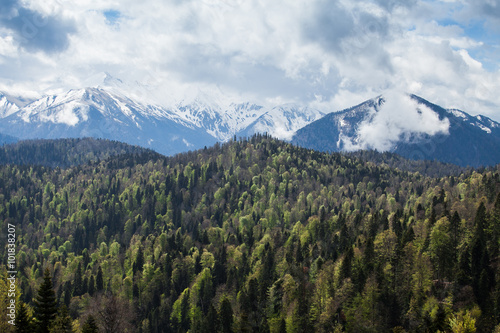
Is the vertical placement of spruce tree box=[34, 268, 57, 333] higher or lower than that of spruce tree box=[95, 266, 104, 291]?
higher

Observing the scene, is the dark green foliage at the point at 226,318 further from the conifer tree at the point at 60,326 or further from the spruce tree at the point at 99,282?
the spruce tree at the point at 99,282

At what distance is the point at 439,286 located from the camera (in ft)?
297

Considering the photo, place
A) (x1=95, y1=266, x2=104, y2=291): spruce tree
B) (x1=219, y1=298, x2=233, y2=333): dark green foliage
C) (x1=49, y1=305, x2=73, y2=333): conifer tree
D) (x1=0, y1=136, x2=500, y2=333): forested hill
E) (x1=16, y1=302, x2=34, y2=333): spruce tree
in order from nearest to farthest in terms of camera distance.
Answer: (x1=16, y1=302, x2=34, y2=333): spruce tree, (x1=49, y1=305, x2=73, y2=333): conifer tree, (x1=0, y1=136, x2=500, y2=333): forested hill, (x1=219, y1=298, x2=233, y2=333): dark green foliage, (x1=95, y1=266, x2=104, y2=291): spruce tree

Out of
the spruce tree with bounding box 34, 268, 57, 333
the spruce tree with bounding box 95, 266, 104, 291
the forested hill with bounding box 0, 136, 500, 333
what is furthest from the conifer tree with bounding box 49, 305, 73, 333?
the spruce tree with bounding box 95, 266, 104, 291

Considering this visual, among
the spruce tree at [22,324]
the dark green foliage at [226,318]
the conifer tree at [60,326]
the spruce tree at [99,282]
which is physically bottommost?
the spruce tree at [99,282]

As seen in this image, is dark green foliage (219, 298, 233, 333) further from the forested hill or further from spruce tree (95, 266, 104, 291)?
spruce tree (95, 266, 104, 291)

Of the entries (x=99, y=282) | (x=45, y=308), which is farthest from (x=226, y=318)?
(x=99, y=282)

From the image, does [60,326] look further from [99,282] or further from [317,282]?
[99,282]

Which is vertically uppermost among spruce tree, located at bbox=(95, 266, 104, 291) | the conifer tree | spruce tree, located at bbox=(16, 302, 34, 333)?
spruce tree, located at bbox=(16, 302, 34, 333)

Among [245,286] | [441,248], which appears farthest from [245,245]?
[441,248]

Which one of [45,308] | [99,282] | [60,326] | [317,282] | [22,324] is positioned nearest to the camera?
[22,324]

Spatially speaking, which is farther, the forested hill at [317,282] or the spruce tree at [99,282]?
the spruce tree at [99,282]

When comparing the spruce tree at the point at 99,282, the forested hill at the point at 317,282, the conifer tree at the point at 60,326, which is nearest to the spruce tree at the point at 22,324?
the forested hill at the point at 317,282

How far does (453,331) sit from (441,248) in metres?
32.4
